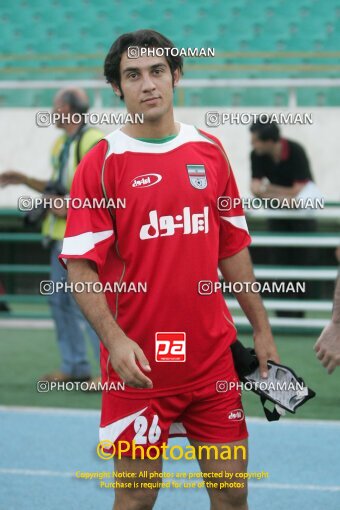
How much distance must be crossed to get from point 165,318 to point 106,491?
7.54 feet

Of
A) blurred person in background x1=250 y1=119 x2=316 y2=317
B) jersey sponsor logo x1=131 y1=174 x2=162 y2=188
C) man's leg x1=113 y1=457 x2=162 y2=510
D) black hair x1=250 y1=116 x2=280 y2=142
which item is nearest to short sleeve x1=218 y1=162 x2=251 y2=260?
jersey sponsor logo x1=131 y1=174 x2=162 y2=188

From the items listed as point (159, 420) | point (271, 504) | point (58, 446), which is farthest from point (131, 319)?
point (58, 446)

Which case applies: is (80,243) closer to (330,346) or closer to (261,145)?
(330,346)

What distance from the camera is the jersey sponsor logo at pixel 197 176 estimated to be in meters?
3.61

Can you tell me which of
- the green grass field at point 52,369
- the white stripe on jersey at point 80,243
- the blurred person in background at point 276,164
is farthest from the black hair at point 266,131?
the white stripe on jersey at point 80,243

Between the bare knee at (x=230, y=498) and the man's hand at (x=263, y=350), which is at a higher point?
the man's hand at (x=263, y=350)

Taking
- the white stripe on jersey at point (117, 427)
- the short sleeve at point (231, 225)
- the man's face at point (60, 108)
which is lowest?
the white stripe on jersey at point (117, 427)

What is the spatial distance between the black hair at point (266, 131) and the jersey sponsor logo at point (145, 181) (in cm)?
662

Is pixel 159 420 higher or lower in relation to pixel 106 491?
higher

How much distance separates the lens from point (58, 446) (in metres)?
6.53

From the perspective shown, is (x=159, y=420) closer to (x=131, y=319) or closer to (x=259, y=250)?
(x=131, y=319)

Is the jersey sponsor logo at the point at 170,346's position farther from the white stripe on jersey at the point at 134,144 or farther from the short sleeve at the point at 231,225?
the white stripe on jersey at the point at 134,144

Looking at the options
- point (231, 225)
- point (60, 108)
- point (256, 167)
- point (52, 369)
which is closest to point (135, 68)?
point (231, 225)

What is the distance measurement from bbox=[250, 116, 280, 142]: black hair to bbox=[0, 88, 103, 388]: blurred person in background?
265cm
